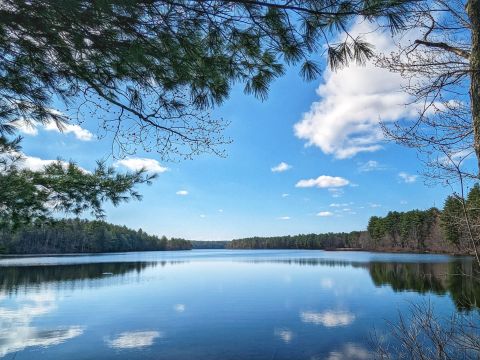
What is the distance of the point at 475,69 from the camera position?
3.66 meters

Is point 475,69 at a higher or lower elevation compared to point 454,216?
higher

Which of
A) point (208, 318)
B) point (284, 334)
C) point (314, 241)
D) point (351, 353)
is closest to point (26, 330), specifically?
point (208, 318)

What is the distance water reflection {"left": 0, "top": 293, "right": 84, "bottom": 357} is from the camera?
40.1ft

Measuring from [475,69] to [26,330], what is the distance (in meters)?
16.2

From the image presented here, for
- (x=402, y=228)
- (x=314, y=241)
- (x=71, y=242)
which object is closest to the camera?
(x=402, y=228)

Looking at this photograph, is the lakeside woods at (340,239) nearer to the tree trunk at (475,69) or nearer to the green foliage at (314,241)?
the green foliage at (314,241)

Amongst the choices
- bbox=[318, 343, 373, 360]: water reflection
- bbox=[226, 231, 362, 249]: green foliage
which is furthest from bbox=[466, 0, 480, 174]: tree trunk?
bbox=[226, 231, 362, 249]: green foliage

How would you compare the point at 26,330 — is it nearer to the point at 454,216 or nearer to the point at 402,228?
the point at 454,216

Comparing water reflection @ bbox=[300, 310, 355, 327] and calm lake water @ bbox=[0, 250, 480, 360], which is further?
water reflection @ bbox=[300, 310, 355, 327]

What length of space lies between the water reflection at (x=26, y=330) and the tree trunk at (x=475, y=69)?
1302 centimetres

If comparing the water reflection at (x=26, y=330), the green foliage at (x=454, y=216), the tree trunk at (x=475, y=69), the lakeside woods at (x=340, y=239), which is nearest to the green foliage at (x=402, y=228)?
the lakeside woods at (x=340, y=239)

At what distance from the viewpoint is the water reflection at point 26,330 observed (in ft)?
40.1

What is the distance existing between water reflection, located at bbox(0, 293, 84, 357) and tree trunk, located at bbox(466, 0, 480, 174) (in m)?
13.0

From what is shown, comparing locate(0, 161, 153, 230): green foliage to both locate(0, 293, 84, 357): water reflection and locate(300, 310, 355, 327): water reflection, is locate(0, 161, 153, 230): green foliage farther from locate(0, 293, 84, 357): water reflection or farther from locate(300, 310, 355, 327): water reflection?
locate(300, 310, 355, 327): water reflection
